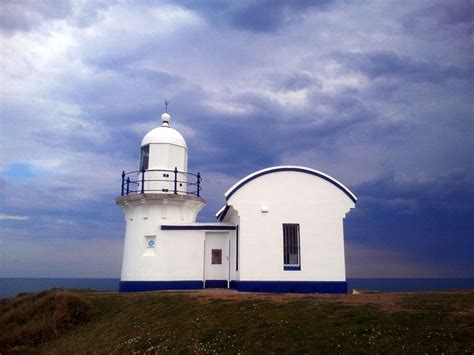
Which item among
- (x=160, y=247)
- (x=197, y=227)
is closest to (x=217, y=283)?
(x=197, y=227)

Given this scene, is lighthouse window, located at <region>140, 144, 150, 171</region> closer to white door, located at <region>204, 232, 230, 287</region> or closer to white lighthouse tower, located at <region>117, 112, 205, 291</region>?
white lighthouse tower, located at <region>117, 112, 205, 291</region>

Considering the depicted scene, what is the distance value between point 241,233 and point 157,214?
5.33 m

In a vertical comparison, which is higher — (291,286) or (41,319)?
(291,286)

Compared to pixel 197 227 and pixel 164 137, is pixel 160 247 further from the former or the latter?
pixel 164 137

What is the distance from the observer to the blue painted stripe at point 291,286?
66.9 feet

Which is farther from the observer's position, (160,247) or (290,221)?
(160,247)

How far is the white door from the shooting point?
2306 centimetres

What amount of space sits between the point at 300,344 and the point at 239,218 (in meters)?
10.2

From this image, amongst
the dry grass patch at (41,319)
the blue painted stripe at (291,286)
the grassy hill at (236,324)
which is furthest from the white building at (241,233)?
the dry grass patch at (41,319)

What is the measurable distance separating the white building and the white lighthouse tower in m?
0.05

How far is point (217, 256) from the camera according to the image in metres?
23.2

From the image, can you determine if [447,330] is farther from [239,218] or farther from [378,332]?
[239,218]

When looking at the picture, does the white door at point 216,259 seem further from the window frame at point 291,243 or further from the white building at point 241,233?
the window frame at point 291,243

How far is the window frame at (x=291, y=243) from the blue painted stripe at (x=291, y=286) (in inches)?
30.7
